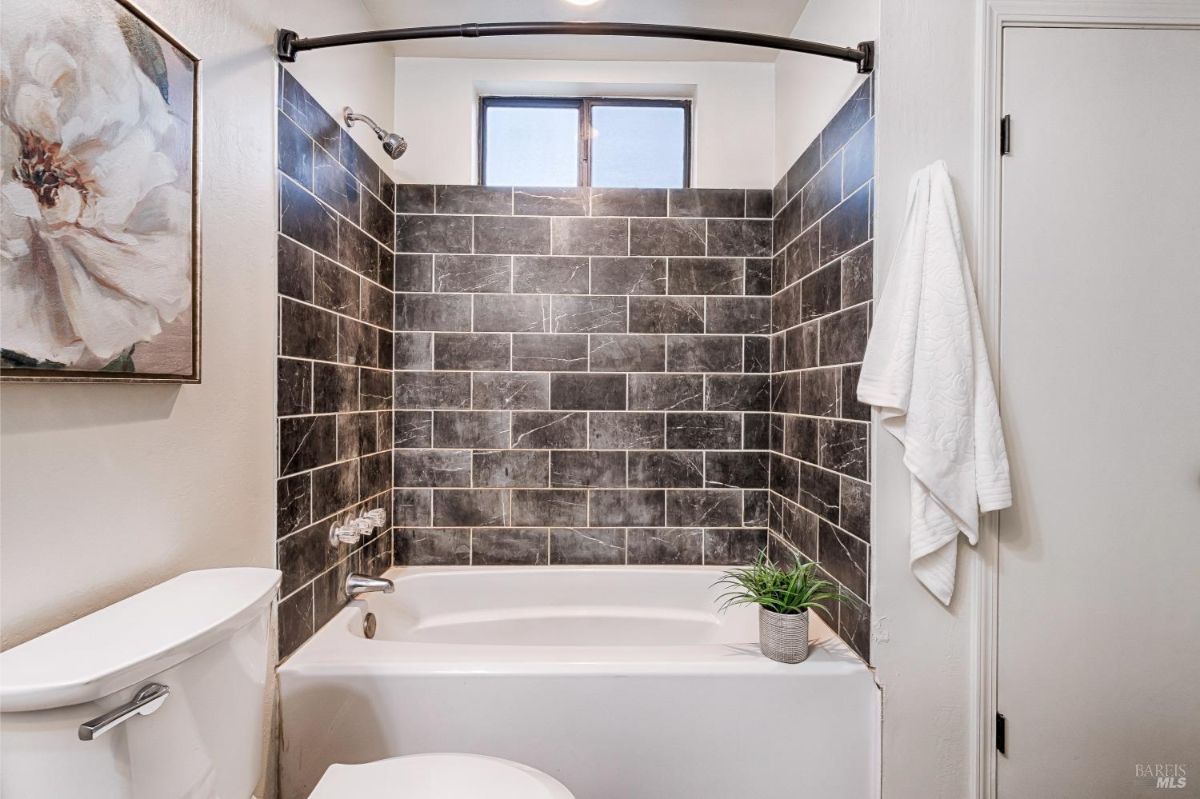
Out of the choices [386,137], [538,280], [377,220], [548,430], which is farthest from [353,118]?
[548,430]

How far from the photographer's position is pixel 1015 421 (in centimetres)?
141

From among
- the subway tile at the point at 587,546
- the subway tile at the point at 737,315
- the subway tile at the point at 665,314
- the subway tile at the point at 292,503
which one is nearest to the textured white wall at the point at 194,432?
the subway tile at the point at 292,503

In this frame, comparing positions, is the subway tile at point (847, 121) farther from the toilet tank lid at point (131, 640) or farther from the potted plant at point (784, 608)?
the toilet tank lid at point (131, 640)

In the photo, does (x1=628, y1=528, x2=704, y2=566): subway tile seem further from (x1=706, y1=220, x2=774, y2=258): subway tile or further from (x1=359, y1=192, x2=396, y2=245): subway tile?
(x1=359, y1=192, x2=396, y2=245): subway tile

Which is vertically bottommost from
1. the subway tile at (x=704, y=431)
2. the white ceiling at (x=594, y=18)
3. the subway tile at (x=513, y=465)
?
the subway tile at (x=513, y=465)

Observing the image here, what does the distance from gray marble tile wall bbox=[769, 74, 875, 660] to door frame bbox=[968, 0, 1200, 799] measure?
27cm

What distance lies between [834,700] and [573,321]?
5.13 ft

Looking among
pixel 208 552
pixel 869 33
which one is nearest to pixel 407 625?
pixel 208 552

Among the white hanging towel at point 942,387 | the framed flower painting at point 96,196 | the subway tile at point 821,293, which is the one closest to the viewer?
the framed flower painting at point 96,196

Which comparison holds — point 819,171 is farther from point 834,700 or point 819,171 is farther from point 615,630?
point 615,630

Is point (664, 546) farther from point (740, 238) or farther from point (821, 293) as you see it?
point (740, 238)

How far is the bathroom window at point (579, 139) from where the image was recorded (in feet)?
7.83

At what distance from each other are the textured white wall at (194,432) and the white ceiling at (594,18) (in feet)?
1.60

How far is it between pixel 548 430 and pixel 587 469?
0.23m
